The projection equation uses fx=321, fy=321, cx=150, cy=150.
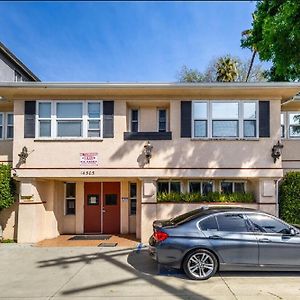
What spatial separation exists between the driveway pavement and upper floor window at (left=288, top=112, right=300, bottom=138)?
643 cm

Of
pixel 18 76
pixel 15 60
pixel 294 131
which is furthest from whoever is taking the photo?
pixel 18 76

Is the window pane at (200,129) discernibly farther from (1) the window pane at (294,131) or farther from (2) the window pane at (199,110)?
(1) the window pane at (294,131)

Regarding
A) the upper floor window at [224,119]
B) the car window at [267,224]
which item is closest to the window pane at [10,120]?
the upper floor window at [224,119]

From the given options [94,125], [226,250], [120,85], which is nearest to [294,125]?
[120,85]

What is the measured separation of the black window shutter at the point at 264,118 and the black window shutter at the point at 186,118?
2.38m

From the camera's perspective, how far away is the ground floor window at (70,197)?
43.6ft

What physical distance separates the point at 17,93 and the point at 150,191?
562 cm

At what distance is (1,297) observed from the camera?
19.9ft

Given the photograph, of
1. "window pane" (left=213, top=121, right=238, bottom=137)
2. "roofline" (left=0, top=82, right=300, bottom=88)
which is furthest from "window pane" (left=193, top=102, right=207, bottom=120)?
"roofline" (left=0, top=82, right=300, bottom=88)

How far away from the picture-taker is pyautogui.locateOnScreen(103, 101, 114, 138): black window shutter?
36.0 ft

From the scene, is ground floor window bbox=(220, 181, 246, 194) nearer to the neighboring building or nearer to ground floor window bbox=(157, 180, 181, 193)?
the neighboring building

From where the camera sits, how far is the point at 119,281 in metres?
6.94

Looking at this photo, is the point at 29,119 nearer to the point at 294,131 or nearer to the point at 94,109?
the point at 94,109

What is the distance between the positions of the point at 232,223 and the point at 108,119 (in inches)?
224
